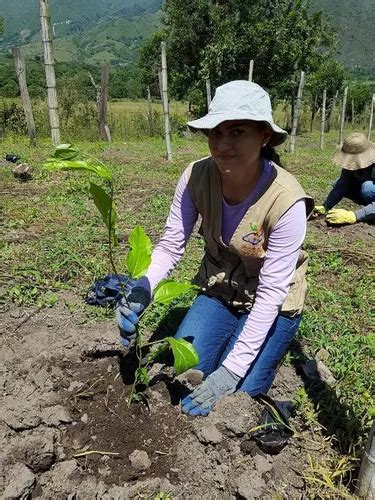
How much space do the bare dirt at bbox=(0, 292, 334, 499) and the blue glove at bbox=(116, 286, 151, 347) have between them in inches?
11.1

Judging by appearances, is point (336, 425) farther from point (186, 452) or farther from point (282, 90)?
point (282, 90)

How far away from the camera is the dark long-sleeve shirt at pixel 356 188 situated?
13.6ft

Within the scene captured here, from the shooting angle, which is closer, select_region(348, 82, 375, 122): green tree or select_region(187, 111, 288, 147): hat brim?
select_region(187, 111, 288, 147): hat brim

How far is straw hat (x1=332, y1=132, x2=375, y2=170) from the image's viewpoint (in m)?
3.81

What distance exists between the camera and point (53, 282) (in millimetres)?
2879

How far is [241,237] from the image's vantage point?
72.7 inches

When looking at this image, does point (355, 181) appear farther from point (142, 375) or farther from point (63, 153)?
point (63, 153)

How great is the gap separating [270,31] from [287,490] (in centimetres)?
1809

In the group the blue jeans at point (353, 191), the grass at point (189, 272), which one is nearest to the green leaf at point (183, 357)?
the grass at point (189, 272)

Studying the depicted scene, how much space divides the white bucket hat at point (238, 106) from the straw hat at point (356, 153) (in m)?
2.56

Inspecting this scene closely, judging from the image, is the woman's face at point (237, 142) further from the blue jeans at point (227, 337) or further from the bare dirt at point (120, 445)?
the bare dirt at point (120, 445)

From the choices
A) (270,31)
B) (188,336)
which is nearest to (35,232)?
(188,336)

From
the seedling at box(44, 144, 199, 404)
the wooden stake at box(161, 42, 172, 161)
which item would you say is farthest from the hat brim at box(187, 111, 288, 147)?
the wooden stake at box(161, 42, 172, 161)

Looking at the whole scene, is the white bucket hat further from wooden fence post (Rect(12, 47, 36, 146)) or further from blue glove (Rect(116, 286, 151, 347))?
wooden fence post (Rect(12, 47, 36, 146))
